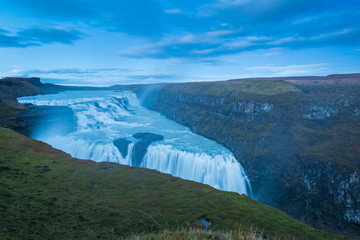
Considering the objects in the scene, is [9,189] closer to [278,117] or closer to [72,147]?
[72,147]

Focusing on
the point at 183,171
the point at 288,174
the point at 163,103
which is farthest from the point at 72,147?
the point at 163,103

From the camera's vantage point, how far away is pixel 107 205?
11.9m

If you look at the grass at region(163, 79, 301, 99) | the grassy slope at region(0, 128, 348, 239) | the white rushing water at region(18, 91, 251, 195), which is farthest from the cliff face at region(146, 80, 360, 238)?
the grassy slope at region(0, 128, 348, 239)

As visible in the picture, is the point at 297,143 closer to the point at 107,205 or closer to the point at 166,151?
the point at 166,151

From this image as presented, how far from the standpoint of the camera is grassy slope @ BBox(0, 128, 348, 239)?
9.27 metres

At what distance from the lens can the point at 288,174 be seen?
2948 cm

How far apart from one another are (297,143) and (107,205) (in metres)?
32.4

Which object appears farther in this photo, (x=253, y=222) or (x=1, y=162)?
(x=1, y=162)

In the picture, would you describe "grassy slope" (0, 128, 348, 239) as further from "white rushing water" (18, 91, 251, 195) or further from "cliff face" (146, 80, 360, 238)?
"cliff face" (146, 80, 360, 238)

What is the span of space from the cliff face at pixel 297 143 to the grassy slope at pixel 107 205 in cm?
1690

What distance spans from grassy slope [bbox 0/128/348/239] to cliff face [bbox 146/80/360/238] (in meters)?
16.9

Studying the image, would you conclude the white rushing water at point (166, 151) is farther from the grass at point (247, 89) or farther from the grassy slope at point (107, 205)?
the grass at point (247, 89)

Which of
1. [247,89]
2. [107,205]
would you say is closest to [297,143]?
[247,89]

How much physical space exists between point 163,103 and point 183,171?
56346 millimetres
